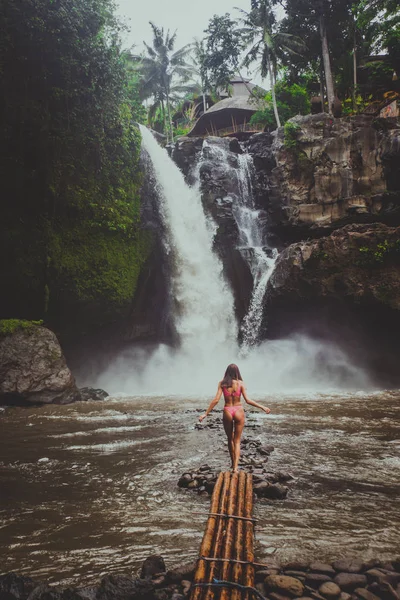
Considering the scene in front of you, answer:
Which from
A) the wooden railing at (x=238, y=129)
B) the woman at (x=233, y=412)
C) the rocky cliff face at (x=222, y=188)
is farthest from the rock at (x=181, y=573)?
the wooden railing at (x=238, y=129)

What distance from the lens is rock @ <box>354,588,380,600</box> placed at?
2.57 metres

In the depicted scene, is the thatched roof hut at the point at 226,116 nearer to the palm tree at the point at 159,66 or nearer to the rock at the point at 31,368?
the palm tree at the point at 159,66

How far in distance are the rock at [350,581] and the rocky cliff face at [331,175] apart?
19.2 meters

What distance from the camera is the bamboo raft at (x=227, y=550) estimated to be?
261cm

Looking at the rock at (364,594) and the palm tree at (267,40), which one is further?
the palm tree at (267,40)

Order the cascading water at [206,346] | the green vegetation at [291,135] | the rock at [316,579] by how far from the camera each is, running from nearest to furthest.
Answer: the rock at [316,579] → the cascading water at [206,346] → the green vegetation at [291,135]

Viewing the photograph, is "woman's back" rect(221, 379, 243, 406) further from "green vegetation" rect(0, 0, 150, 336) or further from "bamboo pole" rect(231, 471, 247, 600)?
"green vegetation" rect(0, 0, 150, 336)

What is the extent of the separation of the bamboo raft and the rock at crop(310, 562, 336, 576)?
17.8 inches

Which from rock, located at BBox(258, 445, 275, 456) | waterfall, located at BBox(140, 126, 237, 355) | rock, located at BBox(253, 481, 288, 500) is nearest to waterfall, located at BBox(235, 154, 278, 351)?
waterfall, located at BBox(140, 126, 237, 355)

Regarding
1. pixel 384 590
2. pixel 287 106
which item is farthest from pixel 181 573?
pixel 287 106

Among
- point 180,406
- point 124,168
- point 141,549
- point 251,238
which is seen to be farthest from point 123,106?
point 141,549

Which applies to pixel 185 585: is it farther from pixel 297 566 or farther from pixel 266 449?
pixel 266 449

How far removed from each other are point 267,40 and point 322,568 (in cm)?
3181

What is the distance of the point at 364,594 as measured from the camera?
2594mm
